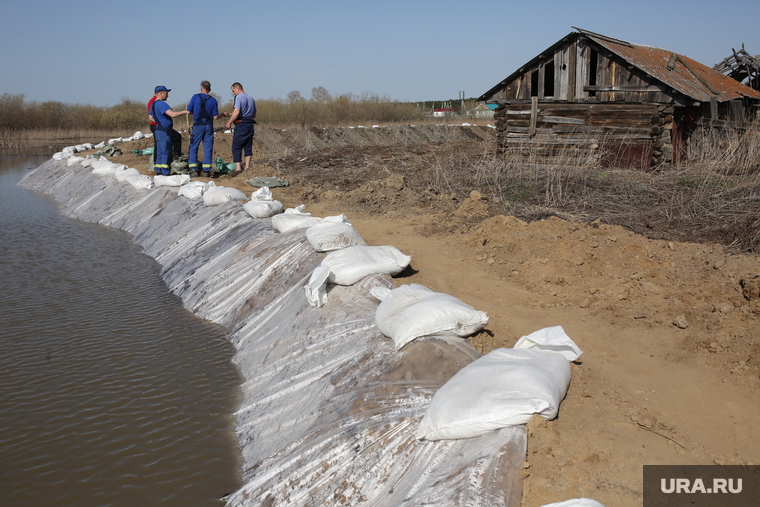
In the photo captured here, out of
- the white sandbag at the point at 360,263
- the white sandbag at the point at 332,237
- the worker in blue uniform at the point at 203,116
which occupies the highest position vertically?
the worker in blue uniform at the point at 203,116

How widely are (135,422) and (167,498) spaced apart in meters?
0.83

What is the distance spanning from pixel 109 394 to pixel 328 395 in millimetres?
1852

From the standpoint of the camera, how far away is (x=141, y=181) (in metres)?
10.1

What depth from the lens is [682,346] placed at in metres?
3.48

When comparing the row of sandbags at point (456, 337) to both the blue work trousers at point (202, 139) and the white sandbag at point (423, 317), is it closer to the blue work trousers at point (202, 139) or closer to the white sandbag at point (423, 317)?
the white sandbag at point (423, 317)

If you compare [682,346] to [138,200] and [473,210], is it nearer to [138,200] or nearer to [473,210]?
[473,210]

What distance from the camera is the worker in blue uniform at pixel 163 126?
9.16 meters

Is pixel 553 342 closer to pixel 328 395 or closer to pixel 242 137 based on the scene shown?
pixel 328 395

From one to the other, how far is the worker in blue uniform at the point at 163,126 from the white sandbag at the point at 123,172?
2.50 ft

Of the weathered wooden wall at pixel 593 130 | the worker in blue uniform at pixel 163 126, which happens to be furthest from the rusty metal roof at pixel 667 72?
the worker in blue uniform at pixel 163 126

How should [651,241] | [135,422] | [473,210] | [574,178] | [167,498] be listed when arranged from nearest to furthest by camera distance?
[167,498] < [135,422] < [651,241] < [473,210] < [574,178]

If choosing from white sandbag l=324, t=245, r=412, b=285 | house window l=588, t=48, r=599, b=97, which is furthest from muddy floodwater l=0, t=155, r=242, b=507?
house window l=588, t=48, r=599, b=97

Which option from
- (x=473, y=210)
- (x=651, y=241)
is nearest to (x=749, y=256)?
(x=651, y=241)

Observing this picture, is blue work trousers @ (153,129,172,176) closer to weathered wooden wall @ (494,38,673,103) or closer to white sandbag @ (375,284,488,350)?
weathered wooden wall @ (494,38,673,103)
